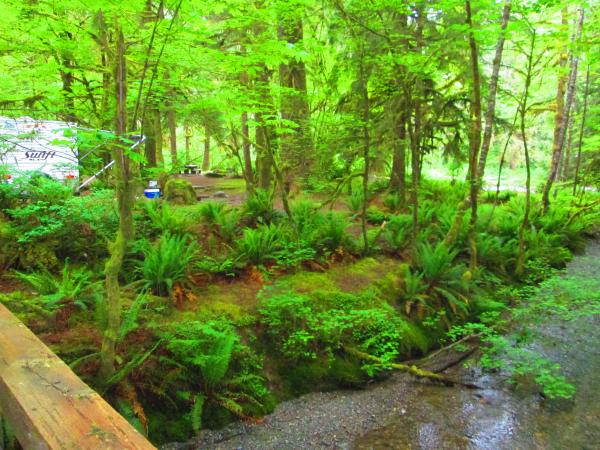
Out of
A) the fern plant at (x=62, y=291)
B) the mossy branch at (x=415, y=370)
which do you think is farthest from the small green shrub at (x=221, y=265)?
the mossy branch at (x=415, y=370)

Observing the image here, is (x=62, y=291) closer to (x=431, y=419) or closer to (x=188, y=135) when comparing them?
(x=431, y=419)

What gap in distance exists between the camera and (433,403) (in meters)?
4.67

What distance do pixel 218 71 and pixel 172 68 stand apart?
876 millimetres

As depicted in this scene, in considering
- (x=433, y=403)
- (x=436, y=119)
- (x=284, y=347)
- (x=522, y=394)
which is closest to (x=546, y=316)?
(x=522, y=394)

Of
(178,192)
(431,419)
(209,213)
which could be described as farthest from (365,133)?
(178,192)

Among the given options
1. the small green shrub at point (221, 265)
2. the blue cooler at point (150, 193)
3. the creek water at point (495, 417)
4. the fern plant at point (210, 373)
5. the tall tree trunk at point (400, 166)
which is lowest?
the creek water at point (495, 417)

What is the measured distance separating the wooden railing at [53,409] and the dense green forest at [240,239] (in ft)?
5.01

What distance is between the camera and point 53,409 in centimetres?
146

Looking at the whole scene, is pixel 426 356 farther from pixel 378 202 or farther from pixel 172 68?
pixel 378 202

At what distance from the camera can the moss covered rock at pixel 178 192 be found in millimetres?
11495

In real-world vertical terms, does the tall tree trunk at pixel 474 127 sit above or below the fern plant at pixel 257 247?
above

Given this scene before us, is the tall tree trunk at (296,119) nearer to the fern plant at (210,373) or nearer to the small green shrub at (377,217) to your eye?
the small green shrub at (377,217)

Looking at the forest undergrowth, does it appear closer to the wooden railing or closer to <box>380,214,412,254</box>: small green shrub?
<box>380,214,412,254</box>: small green shrub

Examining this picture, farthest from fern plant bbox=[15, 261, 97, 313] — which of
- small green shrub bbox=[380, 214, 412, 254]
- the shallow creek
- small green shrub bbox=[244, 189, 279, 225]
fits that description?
small green shrub bbox=[380, 214, 412, 254]
